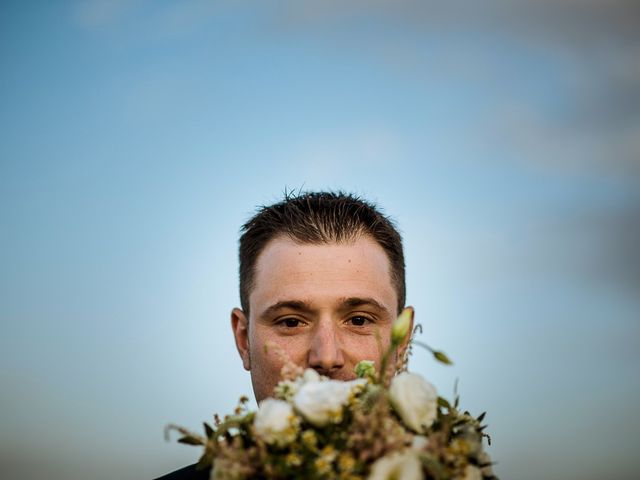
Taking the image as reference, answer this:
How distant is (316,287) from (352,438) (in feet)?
8.58

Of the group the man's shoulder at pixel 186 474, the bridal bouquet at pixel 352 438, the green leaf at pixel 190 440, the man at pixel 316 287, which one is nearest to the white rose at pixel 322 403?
the bridal bouquet at pixel 352 438

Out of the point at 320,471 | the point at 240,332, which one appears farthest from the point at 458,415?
the point at 240,332

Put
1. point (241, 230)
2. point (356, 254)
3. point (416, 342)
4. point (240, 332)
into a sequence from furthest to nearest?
point (241, 230), point (240, 332), point (356, 254), point (416, 342)

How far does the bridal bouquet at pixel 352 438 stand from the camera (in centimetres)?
327

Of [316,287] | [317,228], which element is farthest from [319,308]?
[317,228]

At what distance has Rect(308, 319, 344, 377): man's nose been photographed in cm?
525

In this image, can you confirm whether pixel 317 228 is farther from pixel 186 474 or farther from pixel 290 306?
pixel 186 474

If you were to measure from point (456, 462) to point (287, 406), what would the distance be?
99 cm

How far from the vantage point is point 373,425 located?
3.27 metres

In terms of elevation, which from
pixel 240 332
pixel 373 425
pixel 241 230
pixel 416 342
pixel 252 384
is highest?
pixel 241 230

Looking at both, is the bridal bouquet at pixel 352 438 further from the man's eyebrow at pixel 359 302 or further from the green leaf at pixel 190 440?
the man's eyebrow at pixel 359 302

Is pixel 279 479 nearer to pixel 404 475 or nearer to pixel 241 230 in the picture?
pixel 404 475

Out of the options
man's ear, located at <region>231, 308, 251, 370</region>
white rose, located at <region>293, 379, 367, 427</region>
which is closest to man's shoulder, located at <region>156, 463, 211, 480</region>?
man's ear, located at <region>231, 308, 251, 370</region>

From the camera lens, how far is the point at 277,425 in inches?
133
